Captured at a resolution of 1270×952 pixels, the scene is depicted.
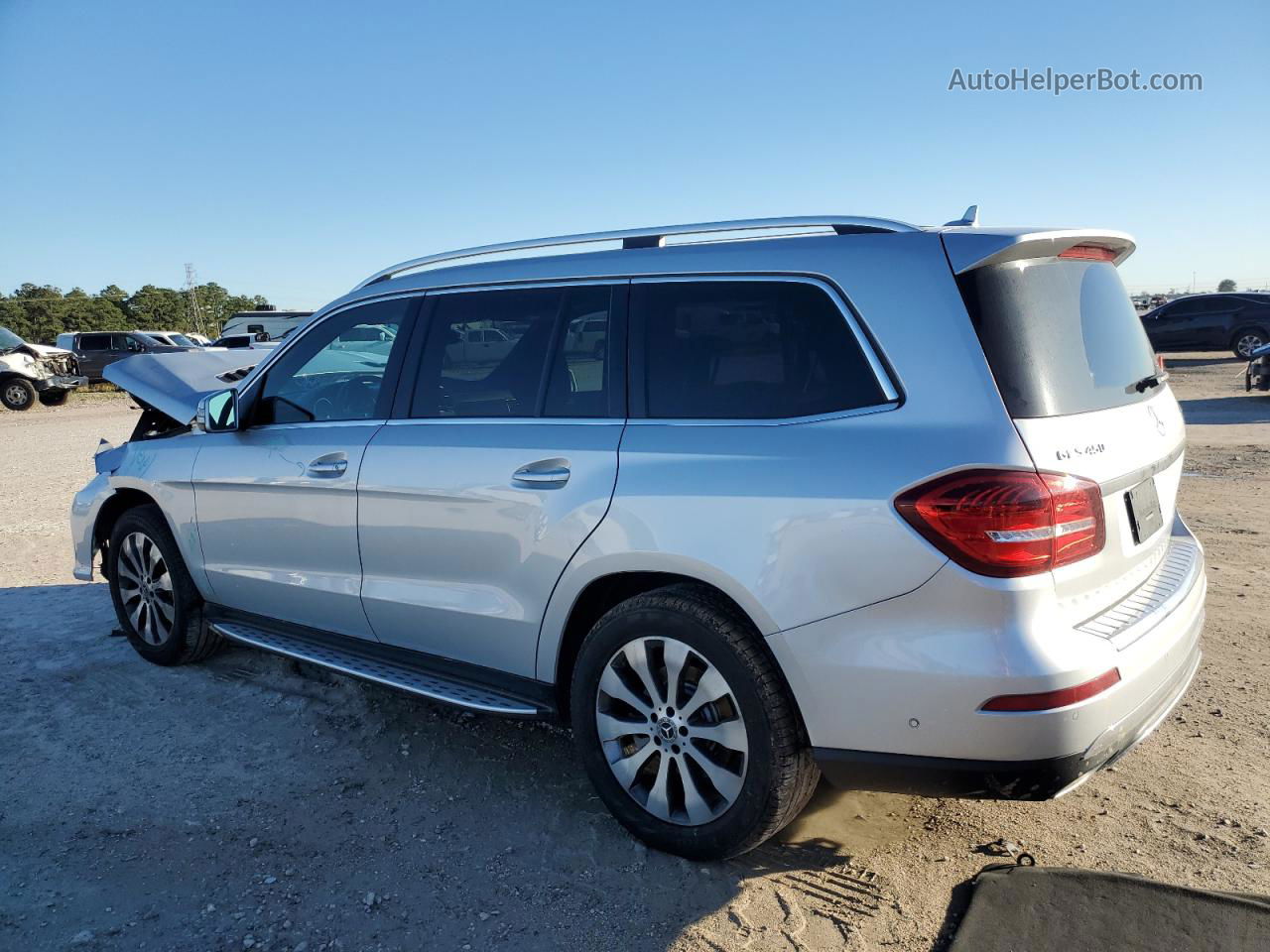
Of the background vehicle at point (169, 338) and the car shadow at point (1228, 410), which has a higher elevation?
the background vehicle at point (169, 338)

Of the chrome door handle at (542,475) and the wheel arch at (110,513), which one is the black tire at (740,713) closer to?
the chrome door handle at (542,475)

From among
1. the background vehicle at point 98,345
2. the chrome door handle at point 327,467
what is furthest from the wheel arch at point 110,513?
the background vehicle at point 98,345

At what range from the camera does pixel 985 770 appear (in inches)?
99.3

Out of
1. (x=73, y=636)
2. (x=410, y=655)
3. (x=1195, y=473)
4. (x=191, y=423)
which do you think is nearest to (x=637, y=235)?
(x=410, y=655)

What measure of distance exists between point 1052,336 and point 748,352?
34.1 inches

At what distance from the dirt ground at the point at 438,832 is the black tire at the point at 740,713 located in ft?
0.48

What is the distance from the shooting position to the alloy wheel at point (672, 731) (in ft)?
9.53

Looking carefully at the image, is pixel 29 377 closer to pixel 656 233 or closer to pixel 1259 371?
pixel 656 233

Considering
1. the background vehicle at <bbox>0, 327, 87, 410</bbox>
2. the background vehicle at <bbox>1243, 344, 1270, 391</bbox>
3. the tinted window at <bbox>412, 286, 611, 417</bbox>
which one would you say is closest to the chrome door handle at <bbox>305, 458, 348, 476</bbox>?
the tinted window at <bbox>412, 286, 611, 417</bbox>

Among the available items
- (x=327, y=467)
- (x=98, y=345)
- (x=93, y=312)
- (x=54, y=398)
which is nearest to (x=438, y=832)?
(x=327, y=467)

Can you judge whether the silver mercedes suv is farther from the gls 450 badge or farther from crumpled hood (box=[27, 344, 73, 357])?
crumpled hood (box=[27, 344, 73, 357])

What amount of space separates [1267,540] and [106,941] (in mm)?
7106

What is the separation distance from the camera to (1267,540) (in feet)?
21.8

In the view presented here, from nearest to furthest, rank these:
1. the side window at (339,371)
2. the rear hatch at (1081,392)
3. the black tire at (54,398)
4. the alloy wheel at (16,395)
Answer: the rear hatch at (1081,392), the side window at (339,371), the alloy wheel at (16,395), the black tire at (54,398)
